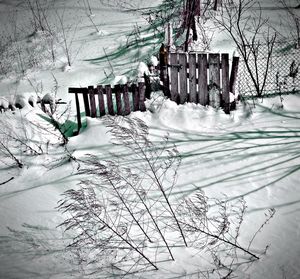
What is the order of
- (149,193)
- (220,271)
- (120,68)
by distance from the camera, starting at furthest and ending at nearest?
(120,68) → (149,193) → (220,271)

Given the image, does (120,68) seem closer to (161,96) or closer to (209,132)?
(161,96)

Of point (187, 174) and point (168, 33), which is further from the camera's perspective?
point (168, 33)

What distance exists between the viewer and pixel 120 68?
8.57 m

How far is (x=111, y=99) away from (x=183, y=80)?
1585mm

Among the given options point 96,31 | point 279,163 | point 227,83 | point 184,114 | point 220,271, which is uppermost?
point 96,31

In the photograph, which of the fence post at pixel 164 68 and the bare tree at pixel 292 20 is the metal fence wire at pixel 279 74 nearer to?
the bare tree at pixel 292 20

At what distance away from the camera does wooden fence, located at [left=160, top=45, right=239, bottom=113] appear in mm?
5473

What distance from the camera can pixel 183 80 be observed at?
5832 mm

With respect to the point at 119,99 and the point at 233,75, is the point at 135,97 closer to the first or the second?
the point at 119,99

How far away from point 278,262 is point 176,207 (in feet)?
4.67

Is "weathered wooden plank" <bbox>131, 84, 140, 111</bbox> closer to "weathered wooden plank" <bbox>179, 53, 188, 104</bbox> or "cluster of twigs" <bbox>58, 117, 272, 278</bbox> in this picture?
"weathered wooden plank" <bbox>179, 53, 188, 104</bbox>

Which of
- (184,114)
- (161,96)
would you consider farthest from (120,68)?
(184,114)

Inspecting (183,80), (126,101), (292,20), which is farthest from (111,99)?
(292,20)

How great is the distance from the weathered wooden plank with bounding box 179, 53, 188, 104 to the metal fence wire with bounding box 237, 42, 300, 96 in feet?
4.38
